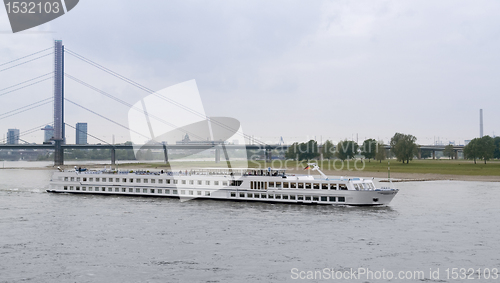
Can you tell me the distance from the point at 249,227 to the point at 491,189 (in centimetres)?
4195

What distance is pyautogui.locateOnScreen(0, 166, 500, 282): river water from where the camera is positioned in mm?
22391

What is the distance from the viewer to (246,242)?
92.3 feet

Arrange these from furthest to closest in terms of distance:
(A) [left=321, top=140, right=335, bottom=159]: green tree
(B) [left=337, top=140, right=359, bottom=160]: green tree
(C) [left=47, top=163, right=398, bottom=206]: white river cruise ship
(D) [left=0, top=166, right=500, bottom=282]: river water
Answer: (A) [left=321, top=140, right=335, bottom=159]: green tree
(B) [left=337, top=140, right=359, bottom=160]: green tree
(C) [left=47, top=163, right=398, bottom=206]: white river cruise ship
(D) [left=0, top=166, right=500, bottom=282]: river water

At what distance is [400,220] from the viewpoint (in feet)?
118

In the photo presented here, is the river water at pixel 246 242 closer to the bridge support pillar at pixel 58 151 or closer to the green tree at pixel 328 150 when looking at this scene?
the bridge support pillar at pixel 58 151

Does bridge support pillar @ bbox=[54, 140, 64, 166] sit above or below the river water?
above

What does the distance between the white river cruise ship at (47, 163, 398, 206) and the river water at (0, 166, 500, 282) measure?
5.07ft

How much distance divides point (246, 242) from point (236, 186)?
1985 centimetres

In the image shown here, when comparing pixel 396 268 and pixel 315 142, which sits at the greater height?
pixel 315 142

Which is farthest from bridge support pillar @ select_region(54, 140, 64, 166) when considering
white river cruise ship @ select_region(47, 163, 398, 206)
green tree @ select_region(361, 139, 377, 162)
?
green tree @ select_region(361, 139, 377, 162)

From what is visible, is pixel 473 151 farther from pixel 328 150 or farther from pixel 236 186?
pixel 236 186

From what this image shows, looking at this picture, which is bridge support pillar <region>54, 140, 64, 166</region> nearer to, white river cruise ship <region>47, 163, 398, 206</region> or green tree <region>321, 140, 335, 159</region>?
white river cruise ship <region>47, 163, 398, 206</region>

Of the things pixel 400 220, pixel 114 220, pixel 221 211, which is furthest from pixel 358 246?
pixel 114 220

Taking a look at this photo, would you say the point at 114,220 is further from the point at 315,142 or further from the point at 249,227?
the point at 315,142
